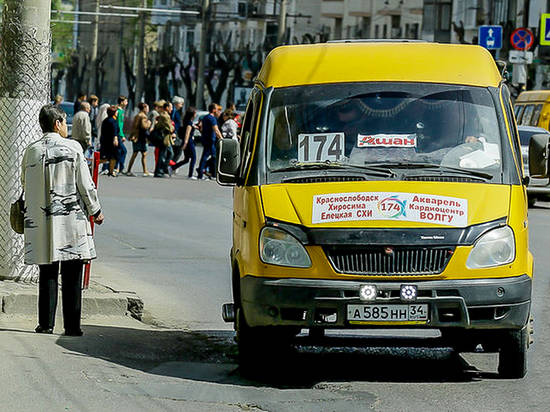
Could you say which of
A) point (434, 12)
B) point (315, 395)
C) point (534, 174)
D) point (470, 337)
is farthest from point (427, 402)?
point (434, 12)

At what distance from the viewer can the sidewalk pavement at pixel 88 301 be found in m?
10.8

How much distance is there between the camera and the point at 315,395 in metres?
8.02

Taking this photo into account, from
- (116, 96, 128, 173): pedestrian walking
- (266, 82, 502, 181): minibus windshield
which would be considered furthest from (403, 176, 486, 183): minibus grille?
(116, 96, 128, 173): pedestrian walking

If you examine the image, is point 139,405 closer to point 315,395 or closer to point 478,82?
point 315,395

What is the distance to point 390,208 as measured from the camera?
27.0 ft

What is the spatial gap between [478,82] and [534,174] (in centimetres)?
72

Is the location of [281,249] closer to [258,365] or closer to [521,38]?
[258,365]

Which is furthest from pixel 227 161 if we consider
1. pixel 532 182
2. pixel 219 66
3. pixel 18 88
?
pixel 219 66

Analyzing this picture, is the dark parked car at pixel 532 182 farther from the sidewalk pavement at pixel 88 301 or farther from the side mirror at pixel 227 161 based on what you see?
the side mirror at pixel 227 161

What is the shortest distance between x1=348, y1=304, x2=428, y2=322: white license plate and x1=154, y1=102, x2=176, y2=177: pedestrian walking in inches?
916

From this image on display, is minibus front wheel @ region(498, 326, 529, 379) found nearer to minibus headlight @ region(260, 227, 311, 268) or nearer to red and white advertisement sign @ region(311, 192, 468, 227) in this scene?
red and white advertisement sign @ region(311, 192, 468, 227)

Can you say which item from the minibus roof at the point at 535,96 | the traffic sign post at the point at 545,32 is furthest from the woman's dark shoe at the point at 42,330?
the traffic sign post at the point at 545,32

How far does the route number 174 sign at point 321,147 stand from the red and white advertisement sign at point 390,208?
0.53 metres

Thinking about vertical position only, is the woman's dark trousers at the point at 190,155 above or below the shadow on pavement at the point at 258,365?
below
